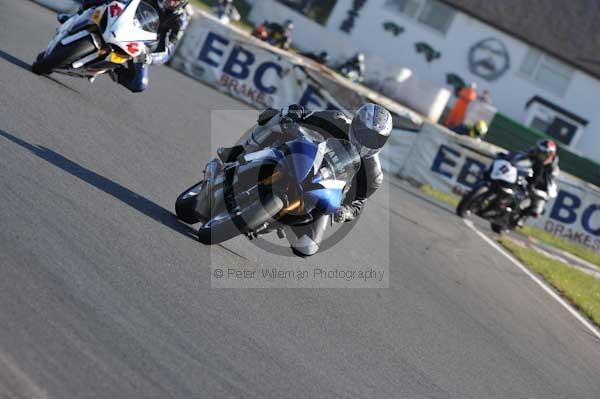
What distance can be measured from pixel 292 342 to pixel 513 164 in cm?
1142

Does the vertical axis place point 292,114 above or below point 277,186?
above

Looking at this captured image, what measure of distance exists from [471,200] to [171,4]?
7.05 meters

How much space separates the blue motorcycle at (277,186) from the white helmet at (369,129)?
0.10 meters

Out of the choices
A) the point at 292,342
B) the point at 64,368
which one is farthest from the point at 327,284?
the point at 64,368

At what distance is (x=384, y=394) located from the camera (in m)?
6.31

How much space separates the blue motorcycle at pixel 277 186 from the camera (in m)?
7.39

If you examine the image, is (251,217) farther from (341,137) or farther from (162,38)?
(162,38)

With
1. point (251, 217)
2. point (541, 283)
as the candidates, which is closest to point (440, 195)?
point (541, 283)

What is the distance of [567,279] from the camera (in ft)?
49.3

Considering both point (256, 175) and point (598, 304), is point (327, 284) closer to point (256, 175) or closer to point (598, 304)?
point (256, 175)

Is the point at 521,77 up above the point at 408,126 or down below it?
above

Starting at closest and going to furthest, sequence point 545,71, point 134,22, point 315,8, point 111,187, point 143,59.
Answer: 1. point 111,187
2. point 134,22
3. point 143,59
4. point 545,71
5. point 315,8

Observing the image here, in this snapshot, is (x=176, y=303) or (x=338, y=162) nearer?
(x=176, y=303)

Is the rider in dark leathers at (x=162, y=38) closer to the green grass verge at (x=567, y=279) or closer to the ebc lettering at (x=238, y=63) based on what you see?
the green grass verge at (x=567, y=279)
